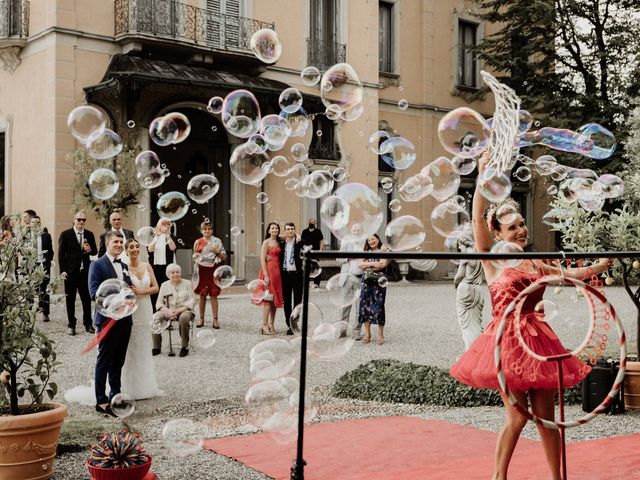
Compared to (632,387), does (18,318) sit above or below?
above

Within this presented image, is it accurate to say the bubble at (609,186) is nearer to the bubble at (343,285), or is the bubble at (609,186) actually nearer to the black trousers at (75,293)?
the bubble at (343,285)

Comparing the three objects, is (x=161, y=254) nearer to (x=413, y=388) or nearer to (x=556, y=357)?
(x=413, y=388)

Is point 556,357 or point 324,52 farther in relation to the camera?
point 324,52

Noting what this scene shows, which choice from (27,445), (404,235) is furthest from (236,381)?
(27,445)

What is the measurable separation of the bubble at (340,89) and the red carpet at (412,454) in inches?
156

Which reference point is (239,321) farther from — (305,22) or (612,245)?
(305,22)

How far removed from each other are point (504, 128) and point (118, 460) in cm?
285

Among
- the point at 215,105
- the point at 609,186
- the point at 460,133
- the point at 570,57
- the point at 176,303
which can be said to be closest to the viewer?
the point at 460,133

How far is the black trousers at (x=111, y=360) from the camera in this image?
6945mm

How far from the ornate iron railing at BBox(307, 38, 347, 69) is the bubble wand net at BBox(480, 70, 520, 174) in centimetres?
1741

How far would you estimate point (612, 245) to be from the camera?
27.4ft

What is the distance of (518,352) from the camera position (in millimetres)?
4035

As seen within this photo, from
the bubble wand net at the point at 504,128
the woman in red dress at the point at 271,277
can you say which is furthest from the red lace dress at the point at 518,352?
the woman in red dress at the point at 271,277

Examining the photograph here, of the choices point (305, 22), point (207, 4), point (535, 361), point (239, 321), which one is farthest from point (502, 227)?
point (305, 22)
